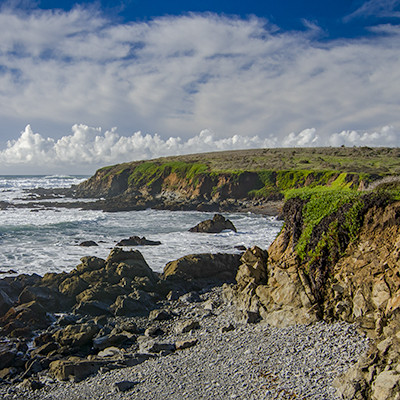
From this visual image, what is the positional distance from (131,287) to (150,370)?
1022cm

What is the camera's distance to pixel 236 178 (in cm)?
7600

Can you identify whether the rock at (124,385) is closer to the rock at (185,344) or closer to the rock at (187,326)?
the rock at (185,344)

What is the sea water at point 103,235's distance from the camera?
30203mm

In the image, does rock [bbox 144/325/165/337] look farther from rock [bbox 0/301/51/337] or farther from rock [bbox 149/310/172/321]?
rock [bbox 0/301/51/337]

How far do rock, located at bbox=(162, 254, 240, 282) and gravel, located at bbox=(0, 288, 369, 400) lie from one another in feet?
33.2

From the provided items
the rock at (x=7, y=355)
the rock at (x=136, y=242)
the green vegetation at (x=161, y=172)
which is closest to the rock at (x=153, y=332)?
the rock at (x=7, y=355)

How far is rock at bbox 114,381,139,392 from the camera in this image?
11.4 metres

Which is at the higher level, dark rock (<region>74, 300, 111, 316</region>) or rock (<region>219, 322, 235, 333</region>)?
rock (<region>219, 322, 235, 333</region>)

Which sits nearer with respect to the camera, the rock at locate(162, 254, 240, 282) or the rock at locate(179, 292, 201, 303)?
the rock at locate(179, 292, 201, 303)

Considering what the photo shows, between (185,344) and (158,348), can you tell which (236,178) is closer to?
(185,344)

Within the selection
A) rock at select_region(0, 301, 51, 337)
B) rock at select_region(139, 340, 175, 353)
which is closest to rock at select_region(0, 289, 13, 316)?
rock at select_region(0, 301, 51, 337)

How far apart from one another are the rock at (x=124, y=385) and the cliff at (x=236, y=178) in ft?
172

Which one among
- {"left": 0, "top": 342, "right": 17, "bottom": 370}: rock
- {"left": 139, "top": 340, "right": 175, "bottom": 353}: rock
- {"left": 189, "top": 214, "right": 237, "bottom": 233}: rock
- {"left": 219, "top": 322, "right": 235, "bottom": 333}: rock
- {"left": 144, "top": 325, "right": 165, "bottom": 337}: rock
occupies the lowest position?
{"left": 0, "top": 342, "right": 17, "bottom": 370}: rock

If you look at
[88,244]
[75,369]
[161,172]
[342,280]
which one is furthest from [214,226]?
[161,172]
